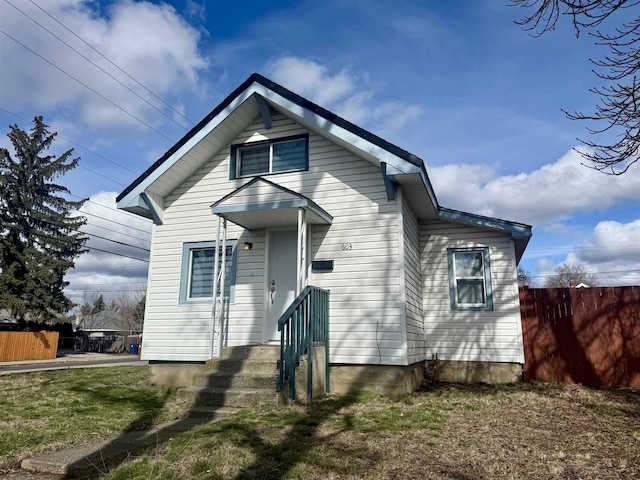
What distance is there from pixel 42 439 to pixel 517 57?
26.5ft

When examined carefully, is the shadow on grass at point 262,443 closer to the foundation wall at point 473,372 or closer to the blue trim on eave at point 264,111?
the foundation wall at point 473,372

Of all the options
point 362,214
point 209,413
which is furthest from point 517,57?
point 209,413

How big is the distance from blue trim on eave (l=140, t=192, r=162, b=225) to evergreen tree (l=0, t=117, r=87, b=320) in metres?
20.8

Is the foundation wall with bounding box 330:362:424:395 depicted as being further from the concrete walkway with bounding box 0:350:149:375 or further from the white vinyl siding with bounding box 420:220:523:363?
the concrete walkway with bounding box 0:350:149:375

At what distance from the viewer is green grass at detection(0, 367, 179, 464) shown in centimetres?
489

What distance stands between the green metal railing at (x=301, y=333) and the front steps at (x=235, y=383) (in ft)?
0.96

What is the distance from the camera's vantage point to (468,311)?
9.75 m

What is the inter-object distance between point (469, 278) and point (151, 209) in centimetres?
694

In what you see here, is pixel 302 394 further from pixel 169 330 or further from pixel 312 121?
pixel 312 121

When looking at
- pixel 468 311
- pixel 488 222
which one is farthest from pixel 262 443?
pixel 488 222

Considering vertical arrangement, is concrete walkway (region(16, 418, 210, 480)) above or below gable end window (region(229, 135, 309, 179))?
below

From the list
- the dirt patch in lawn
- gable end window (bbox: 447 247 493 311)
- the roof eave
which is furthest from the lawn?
the roof eave

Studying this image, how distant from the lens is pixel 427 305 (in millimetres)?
10039

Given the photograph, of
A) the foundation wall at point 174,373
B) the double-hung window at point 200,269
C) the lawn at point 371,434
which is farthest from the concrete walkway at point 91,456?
the double-hung window at point 200,269
